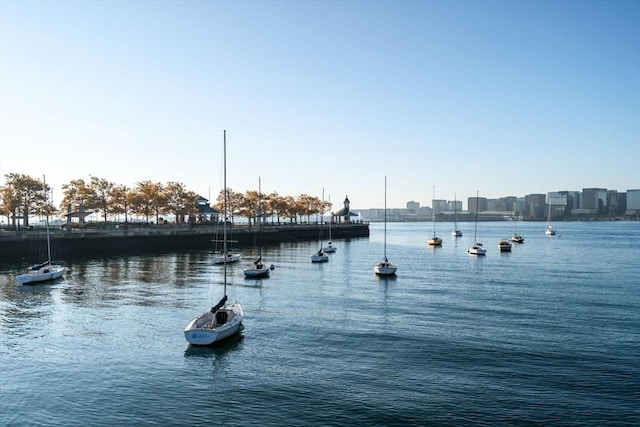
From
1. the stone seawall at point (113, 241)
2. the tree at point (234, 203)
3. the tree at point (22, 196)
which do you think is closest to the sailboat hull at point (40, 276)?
the stone seawall at point (113, 241)

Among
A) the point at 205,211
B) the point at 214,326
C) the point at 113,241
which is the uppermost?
the point at 205,211

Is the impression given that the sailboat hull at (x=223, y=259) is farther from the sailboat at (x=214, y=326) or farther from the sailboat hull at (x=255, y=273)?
the sailboat at (x=214, y=326)

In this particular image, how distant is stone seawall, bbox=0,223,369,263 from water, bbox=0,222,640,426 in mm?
24157

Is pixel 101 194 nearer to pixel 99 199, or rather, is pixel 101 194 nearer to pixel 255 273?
pixel 99 199

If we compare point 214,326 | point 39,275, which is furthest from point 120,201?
point 214,326

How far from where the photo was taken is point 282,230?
135 m

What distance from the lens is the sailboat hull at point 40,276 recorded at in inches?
2144

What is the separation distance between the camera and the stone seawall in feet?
252

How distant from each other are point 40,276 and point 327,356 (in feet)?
138

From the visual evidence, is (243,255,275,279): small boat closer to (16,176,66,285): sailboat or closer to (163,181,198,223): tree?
(16,176,66,285): sailboat

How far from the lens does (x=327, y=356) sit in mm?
28594

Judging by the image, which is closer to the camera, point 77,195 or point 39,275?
point 39,275

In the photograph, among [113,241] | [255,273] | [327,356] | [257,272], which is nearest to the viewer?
[327,356]

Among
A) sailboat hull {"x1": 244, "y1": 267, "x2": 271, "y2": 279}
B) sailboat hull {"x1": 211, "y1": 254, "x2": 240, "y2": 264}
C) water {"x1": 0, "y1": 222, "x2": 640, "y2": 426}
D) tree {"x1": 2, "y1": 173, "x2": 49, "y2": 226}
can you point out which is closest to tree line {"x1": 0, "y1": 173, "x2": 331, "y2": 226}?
tree {"x1": 2, "y1": 173, "x2": 49, "y2": 226}
